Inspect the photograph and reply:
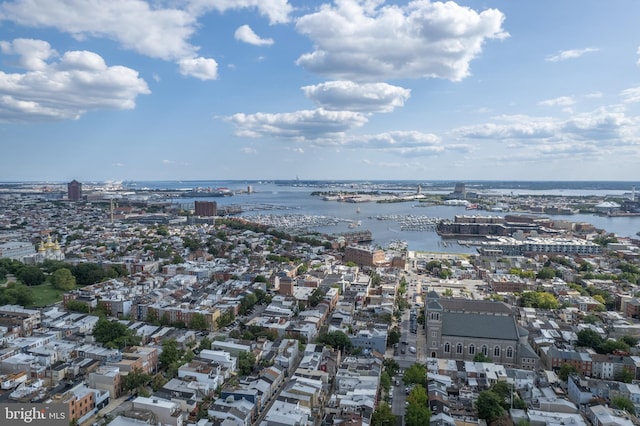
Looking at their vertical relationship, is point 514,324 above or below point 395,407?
Answer: above

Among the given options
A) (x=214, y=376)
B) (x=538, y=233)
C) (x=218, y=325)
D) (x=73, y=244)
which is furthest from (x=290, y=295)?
(x=538, y=233)

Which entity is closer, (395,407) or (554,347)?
(395,407)

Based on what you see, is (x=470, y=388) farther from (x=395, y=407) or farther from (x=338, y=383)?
(x=338, y=383)

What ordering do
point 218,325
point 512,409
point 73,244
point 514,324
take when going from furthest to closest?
point 73,244
point 218,325
point 514,324
point 512,409

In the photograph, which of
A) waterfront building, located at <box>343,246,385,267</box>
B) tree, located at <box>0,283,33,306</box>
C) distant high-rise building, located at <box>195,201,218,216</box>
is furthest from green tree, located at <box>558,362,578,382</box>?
distant high-rise building, located at <box>195,201,218,216</box>

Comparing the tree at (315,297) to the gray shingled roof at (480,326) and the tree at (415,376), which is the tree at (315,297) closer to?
the gray shingled roof at (480,326)

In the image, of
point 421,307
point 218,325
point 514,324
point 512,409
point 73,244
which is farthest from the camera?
point 73,244

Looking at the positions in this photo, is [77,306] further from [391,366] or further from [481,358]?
[481,358]

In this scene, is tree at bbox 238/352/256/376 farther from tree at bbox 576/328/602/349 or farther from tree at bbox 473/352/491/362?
tree at bbox 576/328/602/349

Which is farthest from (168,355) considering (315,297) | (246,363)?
(315,297)
